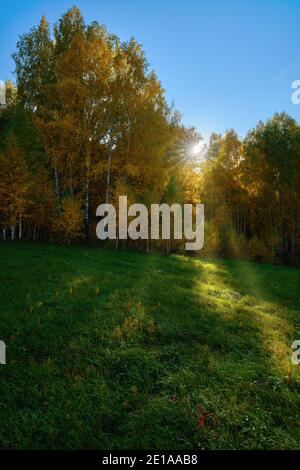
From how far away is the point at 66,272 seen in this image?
457 inches

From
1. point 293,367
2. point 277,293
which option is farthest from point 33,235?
point 293,367

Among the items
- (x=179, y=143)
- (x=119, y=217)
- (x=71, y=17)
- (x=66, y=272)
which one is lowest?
(x=66, y=272)

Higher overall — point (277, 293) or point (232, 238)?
point (232, 238)

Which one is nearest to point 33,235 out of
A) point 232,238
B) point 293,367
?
point 232,238

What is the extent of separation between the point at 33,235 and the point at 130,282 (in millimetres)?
19397

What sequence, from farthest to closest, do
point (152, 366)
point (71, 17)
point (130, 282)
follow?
point (71, 17) < point (130, 282) < point (152, 366)

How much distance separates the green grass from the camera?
12.2 feet

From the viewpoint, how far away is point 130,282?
11.3 m

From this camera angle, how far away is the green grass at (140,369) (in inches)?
146

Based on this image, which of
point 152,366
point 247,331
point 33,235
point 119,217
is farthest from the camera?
point 33,235

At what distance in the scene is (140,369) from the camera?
5141mm

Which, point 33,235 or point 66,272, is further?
point 33,235

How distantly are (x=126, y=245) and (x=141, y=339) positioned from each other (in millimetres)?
19908
